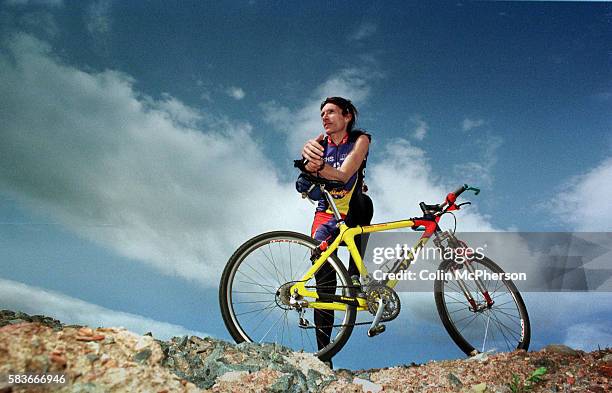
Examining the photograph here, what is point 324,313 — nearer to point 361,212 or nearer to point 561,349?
point 361,212

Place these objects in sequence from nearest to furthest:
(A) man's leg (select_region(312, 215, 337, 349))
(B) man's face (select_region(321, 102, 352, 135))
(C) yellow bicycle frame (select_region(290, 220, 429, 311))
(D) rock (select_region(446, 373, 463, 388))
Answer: (D) rock (select_region(446, 373, 463, 388)), (C) yellow bicycle frame (select_region(290, 220, 429, 311)), (A) man's leg (select_region(312, 215, 337, 349)), (B) man's face (select_region(321, 102, 352, 135))

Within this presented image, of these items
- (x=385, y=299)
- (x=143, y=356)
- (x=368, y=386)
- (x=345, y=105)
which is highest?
(x=345, y=105)

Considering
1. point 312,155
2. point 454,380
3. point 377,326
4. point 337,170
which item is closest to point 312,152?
point 312,155

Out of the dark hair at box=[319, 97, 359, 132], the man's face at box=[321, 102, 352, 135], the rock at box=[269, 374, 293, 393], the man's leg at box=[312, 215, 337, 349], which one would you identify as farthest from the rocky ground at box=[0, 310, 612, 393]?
the dark hair at box=[319, 97, 359, 132]

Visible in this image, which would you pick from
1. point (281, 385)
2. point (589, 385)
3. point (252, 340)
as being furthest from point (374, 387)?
point (589, 385)

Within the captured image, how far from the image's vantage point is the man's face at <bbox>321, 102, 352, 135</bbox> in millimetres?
6984

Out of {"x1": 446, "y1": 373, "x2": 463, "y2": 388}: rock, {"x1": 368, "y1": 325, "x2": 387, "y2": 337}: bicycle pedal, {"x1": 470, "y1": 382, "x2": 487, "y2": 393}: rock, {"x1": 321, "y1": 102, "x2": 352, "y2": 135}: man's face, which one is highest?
{"x1": 321, "y1": 102, "x2": 352, "y2": 135}: man's face

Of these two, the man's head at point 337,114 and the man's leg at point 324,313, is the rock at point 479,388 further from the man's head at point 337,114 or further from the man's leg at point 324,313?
the man's head at point 337,114

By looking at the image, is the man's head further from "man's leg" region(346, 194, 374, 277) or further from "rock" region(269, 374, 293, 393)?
"rock" region(269, 374, 293, 393)

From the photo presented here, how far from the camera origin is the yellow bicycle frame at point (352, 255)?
5636mm

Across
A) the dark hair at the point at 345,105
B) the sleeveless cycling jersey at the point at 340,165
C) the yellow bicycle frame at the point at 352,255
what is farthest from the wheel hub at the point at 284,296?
the dark hair at the point at 345,105

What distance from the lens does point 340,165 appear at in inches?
263

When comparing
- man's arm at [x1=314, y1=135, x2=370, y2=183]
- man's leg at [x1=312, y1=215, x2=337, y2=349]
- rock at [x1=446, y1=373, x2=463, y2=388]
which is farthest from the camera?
man's arm at [x1=314, y1=135, x2=370, y2=183]

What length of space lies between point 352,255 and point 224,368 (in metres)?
2.07
